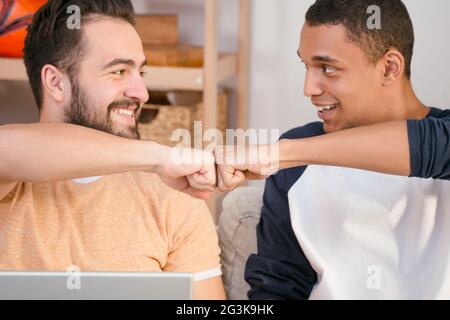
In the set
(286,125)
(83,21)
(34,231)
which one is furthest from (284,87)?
(34,231)

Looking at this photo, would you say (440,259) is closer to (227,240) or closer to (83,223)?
(227,240)

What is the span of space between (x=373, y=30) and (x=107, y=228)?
412 millimetres

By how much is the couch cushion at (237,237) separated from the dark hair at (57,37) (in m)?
0.29

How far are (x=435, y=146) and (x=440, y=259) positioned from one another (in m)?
0.15

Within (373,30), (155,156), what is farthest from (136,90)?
(373,30)

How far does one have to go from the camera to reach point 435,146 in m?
0.85

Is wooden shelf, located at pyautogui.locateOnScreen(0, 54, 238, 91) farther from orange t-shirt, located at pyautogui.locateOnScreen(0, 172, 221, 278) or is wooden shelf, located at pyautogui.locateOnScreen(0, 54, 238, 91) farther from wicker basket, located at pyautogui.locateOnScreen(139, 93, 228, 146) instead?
orange t-shirt, located at pyautogui.locateOnScreen(0, 172, 221, 278)

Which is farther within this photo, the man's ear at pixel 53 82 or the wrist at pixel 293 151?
the man's ear at pixel 53 82

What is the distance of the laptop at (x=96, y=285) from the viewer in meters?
0.67

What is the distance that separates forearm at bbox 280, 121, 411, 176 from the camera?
Result: 86cm

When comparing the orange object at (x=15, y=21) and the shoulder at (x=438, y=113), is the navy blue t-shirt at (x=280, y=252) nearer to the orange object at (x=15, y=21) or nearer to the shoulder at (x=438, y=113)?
the shoulder at (x=438, y=113)

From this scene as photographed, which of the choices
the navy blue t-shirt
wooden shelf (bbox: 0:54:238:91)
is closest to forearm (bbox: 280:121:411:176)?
the navy blue t-shirt

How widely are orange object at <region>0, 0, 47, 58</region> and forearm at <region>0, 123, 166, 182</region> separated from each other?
63 cm

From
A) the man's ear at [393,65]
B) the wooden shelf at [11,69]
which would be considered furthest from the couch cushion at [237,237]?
the wooden shelf at [11,69]
